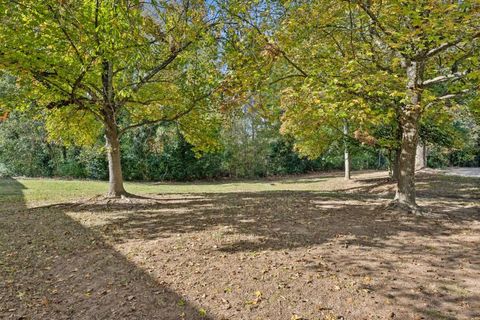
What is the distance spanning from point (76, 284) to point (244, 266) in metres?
1.93

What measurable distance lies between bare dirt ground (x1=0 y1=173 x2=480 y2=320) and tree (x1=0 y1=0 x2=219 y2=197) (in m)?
3.04

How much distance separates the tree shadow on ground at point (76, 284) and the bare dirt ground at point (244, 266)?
0.04ft

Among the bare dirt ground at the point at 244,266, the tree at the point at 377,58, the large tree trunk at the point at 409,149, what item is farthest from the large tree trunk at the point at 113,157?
the large tree trunk at the point at 409,149

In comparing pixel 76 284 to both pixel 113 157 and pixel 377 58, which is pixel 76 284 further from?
pixel 377 58

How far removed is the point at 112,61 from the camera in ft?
23.1

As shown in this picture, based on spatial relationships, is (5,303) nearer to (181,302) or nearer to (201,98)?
(181,302)

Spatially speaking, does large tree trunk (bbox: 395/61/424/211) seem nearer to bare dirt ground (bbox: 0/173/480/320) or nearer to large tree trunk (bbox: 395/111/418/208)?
large tree trunk (bbox: 395/111/418/208)

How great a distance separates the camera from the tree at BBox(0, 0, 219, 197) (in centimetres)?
610

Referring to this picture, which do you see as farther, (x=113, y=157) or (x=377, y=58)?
(x=113, y=157)

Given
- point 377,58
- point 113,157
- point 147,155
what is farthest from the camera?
point 147,155

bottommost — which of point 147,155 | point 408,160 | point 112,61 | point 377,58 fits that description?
point 408,160

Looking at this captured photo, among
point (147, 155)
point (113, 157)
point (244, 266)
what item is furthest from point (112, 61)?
point (147, 155)

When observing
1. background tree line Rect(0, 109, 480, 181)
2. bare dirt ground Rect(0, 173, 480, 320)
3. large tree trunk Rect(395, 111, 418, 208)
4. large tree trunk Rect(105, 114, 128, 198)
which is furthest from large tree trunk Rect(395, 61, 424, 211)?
background tree line Rect(0, 109, 480, 181)

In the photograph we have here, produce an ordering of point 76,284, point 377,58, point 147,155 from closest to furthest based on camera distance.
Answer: point 76,284
point 377,58
point 147,155
